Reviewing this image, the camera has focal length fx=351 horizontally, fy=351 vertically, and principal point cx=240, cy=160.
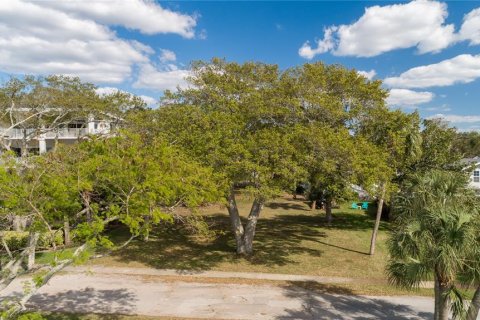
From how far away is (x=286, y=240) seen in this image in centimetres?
2434

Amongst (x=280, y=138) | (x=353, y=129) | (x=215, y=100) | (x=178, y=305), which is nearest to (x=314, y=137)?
(x=280, y=138)

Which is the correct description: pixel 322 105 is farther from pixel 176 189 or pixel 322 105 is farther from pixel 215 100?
pixel 176 189

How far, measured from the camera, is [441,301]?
31.7ft

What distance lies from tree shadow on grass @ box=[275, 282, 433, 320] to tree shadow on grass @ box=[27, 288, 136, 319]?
6.02 metres

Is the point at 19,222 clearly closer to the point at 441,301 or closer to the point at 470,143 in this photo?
the point at 441,301

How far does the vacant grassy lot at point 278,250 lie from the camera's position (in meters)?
18.2

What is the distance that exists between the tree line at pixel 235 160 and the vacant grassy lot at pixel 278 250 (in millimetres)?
2090

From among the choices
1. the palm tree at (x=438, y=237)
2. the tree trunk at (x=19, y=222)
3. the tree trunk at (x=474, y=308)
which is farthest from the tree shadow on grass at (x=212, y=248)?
the tree trunk at (x=474, y=308)

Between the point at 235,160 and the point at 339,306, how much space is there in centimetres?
736

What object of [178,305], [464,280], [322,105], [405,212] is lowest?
[178,305]

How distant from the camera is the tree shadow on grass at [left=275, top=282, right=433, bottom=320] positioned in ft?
42.4

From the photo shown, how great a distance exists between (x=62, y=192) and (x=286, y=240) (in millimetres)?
18227

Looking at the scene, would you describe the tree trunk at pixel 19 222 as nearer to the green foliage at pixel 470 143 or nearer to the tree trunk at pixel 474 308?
the tree trunk at pixel 474 308

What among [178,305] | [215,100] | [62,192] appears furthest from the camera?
[215,100]
